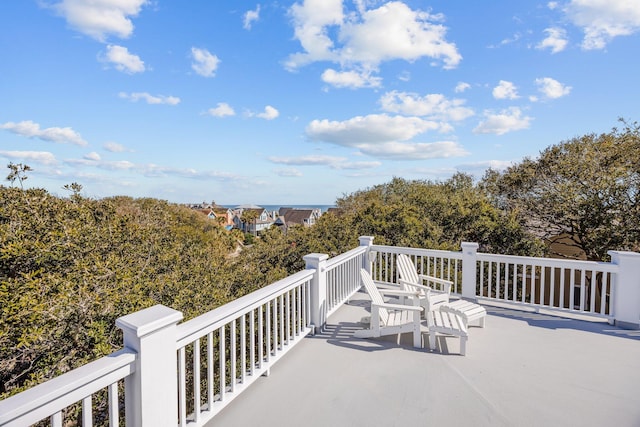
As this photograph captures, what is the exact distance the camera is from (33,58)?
6.60 meters

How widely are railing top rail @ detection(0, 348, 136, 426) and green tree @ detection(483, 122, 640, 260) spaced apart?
11667 mm

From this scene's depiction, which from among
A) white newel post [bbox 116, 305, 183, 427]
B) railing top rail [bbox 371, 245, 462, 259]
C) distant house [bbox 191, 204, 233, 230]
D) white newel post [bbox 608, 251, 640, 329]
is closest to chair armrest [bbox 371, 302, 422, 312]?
railing top rail [bbox 371, 245, 462, 259]

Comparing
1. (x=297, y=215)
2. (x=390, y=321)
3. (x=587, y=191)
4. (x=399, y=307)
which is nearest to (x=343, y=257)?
(x=390, y=321)

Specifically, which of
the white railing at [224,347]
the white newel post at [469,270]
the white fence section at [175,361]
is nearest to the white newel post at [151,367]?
the white fence section at [175,361]

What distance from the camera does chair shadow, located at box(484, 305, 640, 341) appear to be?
402 cm

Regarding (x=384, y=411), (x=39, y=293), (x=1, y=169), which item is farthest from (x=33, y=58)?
(x=384, y=411)

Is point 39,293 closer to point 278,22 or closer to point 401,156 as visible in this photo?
point 278,22

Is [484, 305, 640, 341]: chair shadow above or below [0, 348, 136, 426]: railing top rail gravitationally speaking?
below

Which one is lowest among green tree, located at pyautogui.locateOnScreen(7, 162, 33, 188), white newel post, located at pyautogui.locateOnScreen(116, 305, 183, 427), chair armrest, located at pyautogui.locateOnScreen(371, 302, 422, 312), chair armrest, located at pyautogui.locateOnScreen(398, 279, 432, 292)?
chair armrest, located at pyautogui.locateOnScreen(371, 302, 422, 312)

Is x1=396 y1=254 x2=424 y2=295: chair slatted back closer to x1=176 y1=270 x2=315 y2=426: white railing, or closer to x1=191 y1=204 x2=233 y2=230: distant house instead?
x1=176 y1=270 x2=315 y2=426: white railing

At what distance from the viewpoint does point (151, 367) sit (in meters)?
1.60

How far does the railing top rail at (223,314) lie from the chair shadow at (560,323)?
3.50 metres

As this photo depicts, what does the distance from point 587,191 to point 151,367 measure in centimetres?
1193

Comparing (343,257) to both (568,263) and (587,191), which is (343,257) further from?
(587,191)
